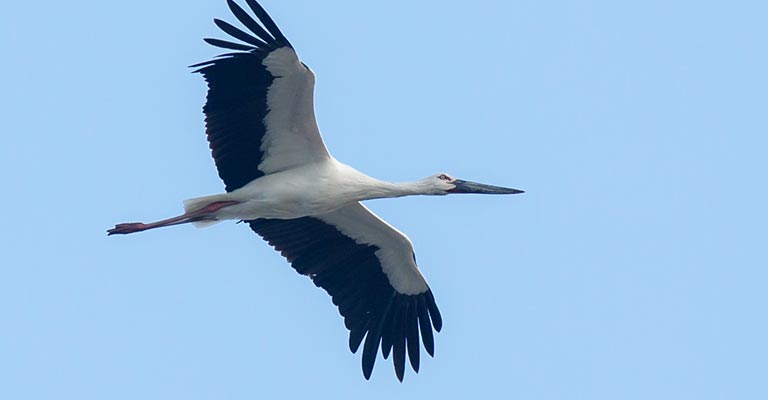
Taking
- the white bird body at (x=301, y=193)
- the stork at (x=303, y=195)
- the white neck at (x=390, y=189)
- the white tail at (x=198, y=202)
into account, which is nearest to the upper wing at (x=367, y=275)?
the stork at (x=303, y=195)

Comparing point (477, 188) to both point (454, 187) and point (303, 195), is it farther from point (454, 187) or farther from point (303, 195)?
point (303, 195)

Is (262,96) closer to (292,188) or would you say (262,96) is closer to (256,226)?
(292,188)

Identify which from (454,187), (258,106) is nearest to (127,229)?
(258,106)

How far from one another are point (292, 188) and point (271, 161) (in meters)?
0.40

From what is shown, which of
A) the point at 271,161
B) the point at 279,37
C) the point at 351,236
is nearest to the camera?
the point at 279,37

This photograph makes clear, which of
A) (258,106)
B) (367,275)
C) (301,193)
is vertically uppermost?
(258,106)

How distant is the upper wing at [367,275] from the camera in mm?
17000

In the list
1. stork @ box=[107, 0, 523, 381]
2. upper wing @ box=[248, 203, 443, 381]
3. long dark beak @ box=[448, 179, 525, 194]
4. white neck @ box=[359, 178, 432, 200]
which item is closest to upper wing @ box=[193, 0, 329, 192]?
stork @ box=[107, 0, 523, 381]

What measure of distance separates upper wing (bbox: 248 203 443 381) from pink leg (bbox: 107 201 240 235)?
3.60ft

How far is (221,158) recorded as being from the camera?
52.0 ft

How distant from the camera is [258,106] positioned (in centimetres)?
1546

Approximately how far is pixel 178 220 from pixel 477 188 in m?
3.16

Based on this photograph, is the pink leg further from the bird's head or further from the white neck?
the bird's head

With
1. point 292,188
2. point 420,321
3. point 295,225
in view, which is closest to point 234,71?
point 292,188
